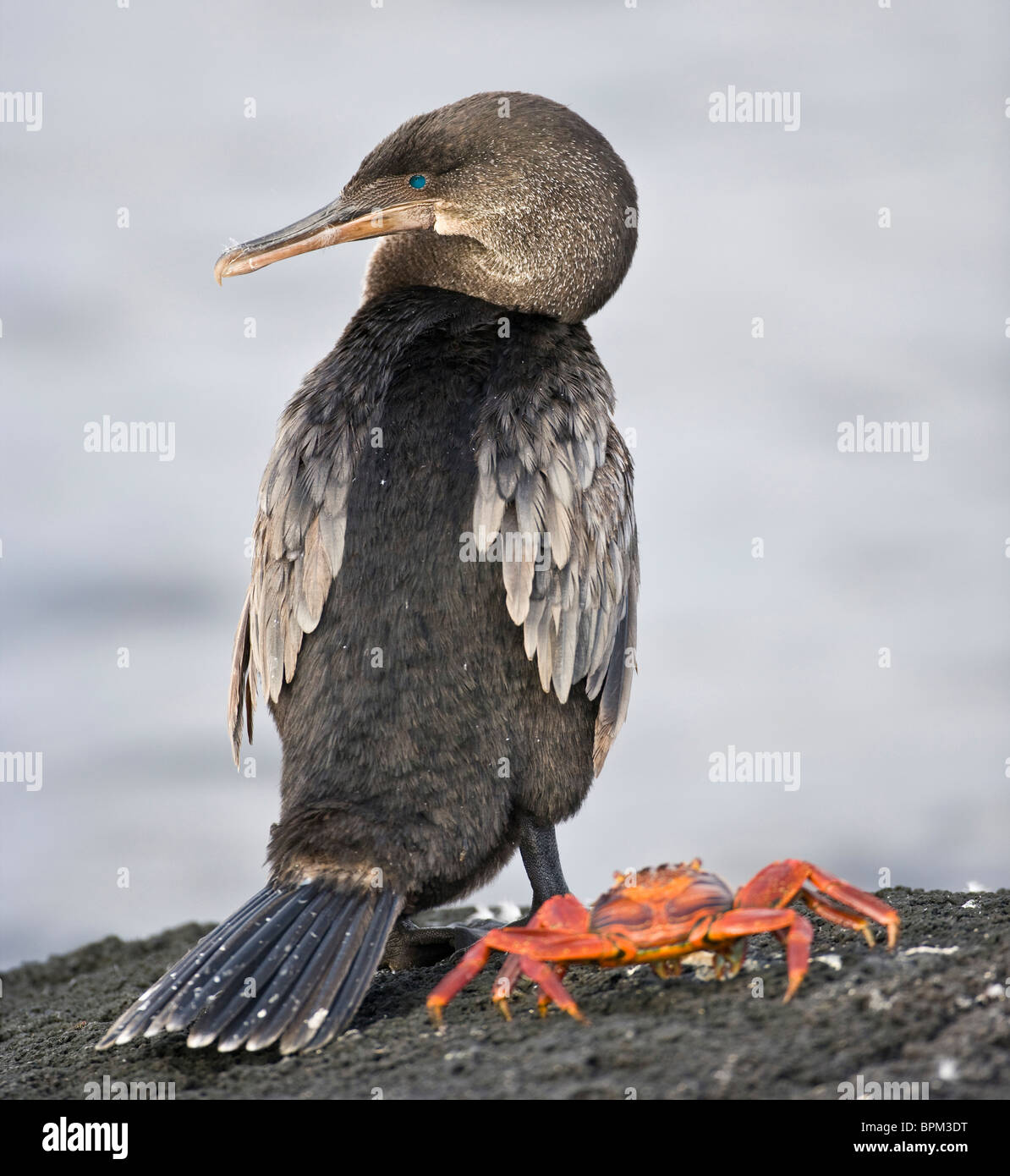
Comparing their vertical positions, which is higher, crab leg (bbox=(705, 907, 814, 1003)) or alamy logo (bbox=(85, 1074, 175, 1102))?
crab leg (bbox=(705, 907, 814, 1003))

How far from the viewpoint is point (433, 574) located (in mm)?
4547

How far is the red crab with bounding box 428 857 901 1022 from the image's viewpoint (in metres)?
3.36

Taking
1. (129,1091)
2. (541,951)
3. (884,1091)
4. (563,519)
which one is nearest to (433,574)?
(563,519)

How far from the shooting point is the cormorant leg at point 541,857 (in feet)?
15.6

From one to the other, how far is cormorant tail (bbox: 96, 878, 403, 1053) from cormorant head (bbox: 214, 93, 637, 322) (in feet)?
8.63
